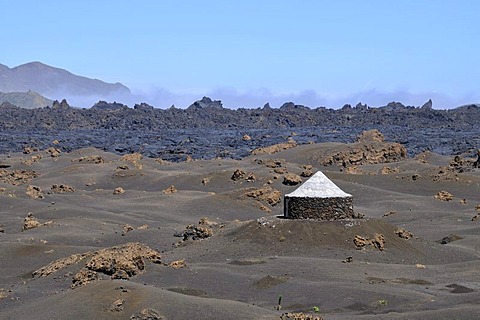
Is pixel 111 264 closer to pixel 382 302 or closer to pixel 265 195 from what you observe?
pixel 382 302

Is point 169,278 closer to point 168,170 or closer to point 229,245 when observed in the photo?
point 229,245

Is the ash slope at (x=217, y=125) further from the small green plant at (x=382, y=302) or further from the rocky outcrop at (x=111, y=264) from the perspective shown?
the small green plant at (x=382, y=302)

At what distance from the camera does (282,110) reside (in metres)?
131

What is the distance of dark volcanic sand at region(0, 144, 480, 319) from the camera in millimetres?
17281

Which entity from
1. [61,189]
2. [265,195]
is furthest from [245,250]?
[61,189]

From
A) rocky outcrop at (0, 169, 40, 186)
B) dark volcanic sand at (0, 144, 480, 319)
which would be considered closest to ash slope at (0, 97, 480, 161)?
rocky outcrop at (0, 169, 40, 186)

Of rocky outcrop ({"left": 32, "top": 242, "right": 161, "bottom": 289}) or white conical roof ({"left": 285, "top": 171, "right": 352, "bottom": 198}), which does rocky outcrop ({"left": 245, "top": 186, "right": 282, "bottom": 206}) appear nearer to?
white conical roof ({"left": 285, "top": 171, "right": 352, "bottom": 198})

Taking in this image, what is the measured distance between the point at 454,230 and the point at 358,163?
69.5 ft

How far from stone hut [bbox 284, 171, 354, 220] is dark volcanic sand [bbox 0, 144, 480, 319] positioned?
267 millimetres

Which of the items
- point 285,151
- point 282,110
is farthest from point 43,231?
point 282,110

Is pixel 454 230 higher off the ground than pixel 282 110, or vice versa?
pixel 282 110

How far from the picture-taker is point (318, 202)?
2492 cm

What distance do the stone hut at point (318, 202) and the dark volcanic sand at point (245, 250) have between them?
267mm

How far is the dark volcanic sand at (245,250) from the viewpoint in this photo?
56.7 ft
